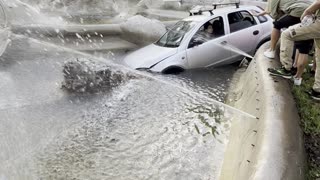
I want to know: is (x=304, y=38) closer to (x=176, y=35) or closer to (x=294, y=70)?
(x=294, y=70)

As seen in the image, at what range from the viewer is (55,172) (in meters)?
4.92

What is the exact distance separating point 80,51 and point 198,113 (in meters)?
6.41

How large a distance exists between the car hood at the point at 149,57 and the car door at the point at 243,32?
1662mm

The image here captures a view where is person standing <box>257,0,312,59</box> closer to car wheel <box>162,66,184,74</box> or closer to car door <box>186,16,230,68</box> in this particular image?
car door <box>186,16,230,68</box>

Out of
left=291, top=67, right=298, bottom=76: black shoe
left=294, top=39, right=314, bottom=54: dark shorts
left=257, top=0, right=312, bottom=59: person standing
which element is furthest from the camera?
left=257, top=0, right=312, bottom=59: person standing

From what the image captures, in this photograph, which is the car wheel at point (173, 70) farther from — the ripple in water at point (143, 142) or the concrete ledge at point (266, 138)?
the concrete ledge at point (266, 138)

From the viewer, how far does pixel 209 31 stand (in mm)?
9773

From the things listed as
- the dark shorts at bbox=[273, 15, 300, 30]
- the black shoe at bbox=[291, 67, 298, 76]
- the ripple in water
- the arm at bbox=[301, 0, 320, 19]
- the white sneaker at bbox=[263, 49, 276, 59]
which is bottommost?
the ripple in water

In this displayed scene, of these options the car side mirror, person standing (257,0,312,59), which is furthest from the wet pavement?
person standing (257,0,312,59)

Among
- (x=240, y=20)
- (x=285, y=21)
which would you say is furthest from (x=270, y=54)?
(x=240, y=20)

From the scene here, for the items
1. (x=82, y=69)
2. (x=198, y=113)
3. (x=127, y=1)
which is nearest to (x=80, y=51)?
(x=82, y=69)

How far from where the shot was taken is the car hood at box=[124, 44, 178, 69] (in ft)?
30.2

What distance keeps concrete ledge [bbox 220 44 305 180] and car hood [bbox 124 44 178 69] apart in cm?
307

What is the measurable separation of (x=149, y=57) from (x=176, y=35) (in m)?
0.99
